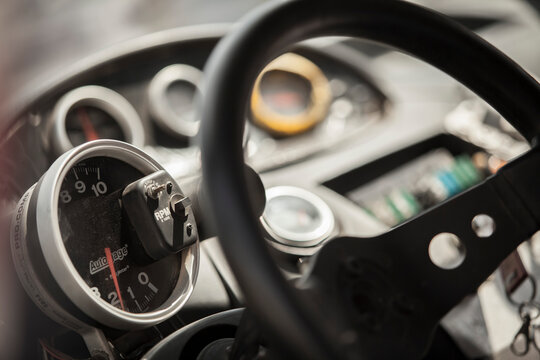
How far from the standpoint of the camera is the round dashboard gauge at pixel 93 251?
795 mm

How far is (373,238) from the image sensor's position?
76 centimetres

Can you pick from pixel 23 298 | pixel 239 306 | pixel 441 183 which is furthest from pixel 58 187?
pixel 441 183

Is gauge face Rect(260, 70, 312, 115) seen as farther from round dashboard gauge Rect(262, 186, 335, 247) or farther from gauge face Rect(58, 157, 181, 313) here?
gauge face Rect(58, 157, 181, 313)

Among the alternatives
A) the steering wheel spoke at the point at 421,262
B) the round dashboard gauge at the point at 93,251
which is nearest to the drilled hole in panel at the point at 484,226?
the steering wheel spoke at the point at 421,262

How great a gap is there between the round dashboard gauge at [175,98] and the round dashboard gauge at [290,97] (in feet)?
0.55

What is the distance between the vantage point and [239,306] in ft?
3.58

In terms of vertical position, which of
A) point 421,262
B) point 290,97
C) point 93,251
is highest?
point 290,97

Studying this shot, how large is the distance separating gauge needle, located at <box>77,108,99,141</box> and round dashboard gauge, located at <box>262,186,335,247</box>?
1.36ft

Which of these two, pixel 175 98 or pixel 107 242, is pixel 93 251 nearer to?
pixel 107 242

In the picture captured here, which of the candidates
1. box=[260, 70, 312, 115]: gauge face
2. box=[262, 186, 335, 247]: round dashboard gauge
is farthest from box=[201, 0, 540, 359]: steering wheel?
box=[260, 70, 312, 115]: gauge face

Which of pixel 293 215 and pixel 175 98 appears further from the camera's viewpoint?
pixel 175 98

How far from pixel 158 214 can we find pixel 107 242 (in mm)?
85

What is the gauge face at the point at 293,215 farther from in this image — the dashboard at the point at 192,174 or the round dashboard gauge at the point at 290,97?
the round dashboard gauge at the point at 290,97

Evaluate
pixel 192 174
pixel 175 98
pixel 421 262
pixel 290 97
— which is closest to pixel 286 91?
pixel 290 97
